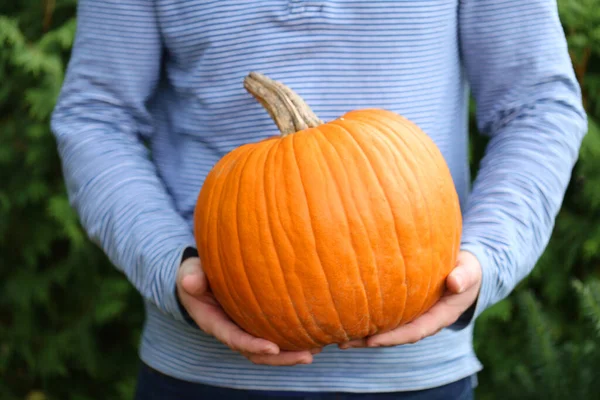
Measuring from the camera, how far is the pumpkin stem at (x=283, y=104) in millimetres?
1202

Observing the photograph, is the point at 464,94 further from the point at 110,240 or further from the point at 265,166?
the point at 110,240

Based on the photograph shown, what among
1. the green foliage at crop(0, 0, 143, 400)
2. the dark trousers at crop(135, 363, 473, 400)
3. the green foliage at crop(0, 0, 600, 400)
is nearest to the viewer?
the dark trousers at crop(135, 363, 473, 400)

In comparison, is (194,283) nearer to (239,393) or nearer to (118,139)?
(239,393)

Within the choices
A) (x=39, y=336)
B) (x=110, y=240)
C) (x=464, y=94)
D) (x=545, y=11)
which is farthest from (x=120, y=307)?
(x=545, y=11)

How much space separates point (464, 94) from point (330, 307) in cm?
58

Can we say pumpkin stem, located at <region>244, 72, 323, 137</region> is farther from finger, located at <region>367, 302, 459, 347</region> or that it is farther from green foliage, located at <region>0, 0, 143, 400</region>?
green foliage, located at <region>0, 0, 143, 400</region>

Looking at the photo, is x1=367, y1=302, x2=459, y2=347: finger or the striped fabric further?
the striped fabric

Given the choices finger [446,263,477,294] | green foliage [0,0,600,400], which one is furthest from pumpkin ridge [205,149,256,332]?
green foliage [0,0,600,400]

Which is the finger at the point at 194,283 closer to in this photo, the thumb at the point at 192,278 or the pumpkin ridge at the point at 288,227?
the thumb at the point at 192,278

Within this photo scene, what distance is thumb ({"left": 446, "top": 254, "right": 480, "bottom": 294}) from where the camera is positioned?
44.1 inches

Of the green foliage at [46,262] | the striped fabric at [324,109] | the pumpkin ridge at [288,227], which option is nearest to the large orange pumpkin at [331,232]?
the pumpkin ridge at [288,227]

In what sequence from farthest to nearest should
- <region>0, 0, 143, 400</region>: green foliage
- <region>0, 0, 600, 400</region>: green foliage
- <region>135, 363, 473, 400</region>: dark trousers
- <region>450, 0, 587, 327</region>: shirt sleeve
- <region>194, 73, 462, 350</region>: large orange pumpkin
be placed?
<region>0, 0, 143, 400</region>: green foliage → <region>0, 0, 600, 400</region>: green foliage → <region>135, 363, 473, 400</region>: dark trousers → <region>450, 0, 587, 327</region>: shirt sleeve → <region>194, 73, 462, 350</region>: large orange pumpkin

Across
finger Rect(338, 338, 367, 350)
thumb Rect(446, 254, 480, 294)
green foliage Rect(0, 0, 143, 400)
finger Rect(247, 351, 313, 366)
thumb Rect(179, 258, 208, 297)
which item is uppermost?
thumb Rect(446, 254, 480, 294)

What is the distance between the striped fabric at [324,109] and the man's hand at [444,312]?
40mm
